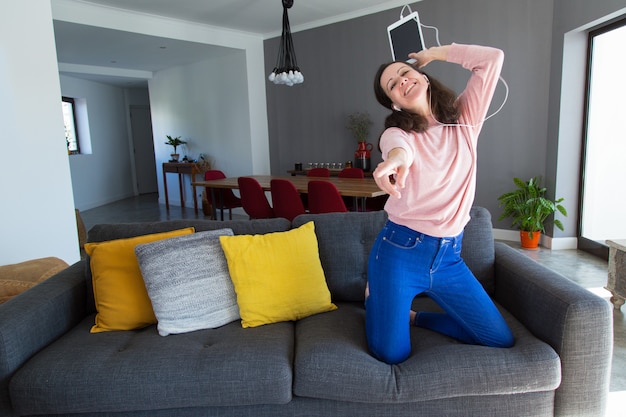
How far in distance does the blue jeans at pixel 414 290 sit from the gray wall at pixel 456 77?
3449 mm

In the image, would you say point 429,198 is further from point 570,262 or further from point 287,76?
point 287,76

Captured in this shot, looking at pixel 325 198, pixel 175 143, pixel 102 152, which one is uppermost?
pixel 175 143

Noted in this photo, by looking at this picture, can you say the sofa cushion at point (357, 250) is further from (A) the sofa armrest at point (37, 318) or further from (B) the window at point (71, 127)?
(B) the window at point (71, 127)

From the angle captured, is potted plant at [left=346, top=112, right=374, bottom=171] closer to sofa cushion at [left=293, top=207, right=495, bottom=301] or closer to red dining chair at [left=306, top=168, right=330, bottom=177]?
red dining chair at [left=306, top=168, right=330, bottom=177]

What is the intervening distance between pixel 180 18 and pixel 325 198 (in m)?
3.50

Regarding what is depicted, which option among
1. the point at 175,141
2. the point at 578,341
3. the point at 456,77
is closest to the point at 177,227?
the point at 578,341

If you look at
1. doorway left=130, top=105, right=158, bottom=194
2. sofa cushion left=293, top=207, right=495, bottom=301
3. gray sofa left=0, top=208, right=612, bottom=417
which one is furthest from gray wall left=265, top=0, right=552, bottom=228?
doorway left=130, top=105, right=158, bottom=194

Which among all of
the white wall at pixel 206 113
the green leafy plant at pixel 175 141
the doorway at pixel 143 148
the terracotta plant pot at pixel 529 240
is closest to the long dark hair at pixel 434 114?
the terracotta plant pot at pixel 529 240

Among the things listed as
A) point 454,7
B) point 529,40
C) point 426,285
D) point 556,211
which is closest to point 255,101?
point 454,7

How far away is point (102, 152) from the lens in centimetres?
843

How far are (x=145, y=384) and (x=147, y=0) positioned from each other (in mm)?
4520

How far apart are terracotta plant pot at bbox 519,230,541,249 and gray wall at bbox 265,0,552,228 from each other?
0.41 meters

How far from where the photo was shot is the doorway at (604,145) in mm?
3766

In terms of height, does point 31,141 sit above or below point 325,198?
above
